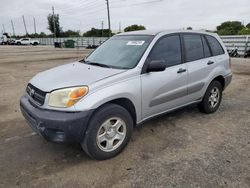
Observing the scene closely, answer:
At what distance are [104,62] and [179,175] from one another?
201cm

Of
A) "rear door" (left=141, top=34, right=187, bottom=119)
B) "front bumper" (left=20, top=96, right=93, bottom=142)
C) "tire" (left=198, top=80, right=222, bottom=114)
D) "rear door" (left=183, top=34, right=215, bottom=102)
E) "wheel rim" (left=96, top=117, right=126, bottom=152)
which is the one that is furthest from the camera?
"tire" (left=198, top=80, right=222, bottom=114)

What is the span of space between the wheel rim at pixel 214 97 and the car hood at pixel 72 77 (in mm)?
2361

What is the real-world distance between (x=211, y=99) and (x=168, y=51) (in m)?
1.66

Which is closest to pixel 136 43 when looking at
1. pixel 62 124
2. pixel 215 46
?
pixel 62 124

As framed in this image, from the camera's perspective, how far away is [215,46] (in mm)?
4832

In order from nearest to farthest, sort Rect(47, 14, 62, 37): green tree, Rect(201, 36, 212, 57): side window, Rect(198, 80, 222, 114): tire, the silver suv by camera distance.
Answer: the silver suv → Rect(201, 36, 212, 57): side window → Rect(198, 80, 222, 114): tire → Rect(47, 14, 62, 37): green tree

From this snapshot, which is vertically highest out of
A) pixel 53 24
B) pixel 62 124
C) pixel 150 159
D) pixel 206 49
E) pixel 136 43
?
pixel 53 24

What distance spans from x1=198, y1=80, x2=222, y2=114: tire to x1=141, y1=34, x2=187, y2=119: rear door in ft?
2.45

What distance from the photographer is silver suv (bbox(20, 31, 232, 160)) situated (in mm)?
2854

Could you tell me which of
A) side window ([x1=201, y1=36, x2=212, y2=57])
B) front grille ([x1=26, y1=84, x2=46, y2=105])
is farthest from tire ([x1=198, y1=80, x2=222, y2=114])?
front grille ([x1=26, y1=84, x2=46, y2=105])

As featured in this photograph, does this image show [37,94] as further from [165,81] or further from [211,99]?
[211,99]

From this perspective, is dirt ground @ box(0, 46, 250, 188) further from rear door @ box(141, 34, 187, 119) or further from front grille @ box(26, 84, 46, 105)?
front grille @ box(26, 84, 46, 105)

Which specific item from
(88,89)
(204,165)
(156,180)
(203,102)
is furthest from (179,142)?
(88,89)

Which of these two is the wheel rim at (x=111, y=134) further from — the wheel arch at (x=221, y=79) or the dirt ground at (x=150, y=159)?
the wheel arch at (x=221, y=79)
